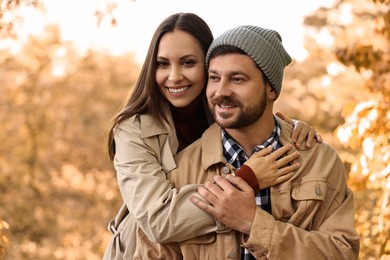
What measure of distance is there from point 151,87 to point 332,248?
109 cm

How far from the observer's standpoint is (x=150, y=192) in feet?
10.2

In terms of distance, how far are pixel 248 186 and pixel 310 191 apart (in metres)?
0.28

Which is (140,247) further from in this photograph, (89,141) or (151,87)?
(89,141)

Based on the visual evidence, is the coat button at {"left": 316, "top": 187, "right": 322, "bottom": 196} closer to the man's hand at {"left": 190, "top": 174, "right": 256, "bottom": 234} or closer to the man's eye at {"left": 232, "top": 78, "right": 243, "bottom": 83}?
the man's hand at {"left": 190, "top": 174, "right": 256, "bottom": 234}

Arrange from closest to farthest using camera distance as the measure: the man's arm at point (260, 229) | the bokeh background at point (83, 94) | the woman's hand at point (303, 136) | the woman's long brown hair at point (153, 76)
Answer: the man's arm at point (260, 229) < the woman's hand at point (303, 136) < the woman's long brown hair at point (153, 76) < the bokeh background at point (83, 94)

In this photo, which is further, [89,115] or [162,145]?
[89,115]

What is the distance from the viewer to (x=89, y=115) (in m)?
20.2

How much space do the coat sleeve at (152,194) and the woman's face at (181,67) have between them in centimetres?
22

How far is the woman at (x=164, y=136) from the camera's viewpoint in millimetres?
3062

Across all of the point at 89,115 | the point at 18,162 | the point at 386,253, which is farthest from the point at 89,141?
the point at 386,253

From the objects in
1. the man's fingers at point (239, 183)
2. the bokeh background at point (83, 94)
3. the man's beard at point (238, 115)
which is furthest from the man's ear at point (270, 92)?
the bokeh background at point (83, 94)

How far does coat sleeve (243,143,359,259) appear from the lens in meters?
3.00

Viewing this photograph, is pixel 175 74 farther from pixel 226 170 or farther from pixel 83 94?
pixel 83 94

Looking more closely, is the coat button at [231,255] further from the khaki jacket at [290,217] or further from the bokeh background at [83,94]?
the bokeh background at [83,94]
